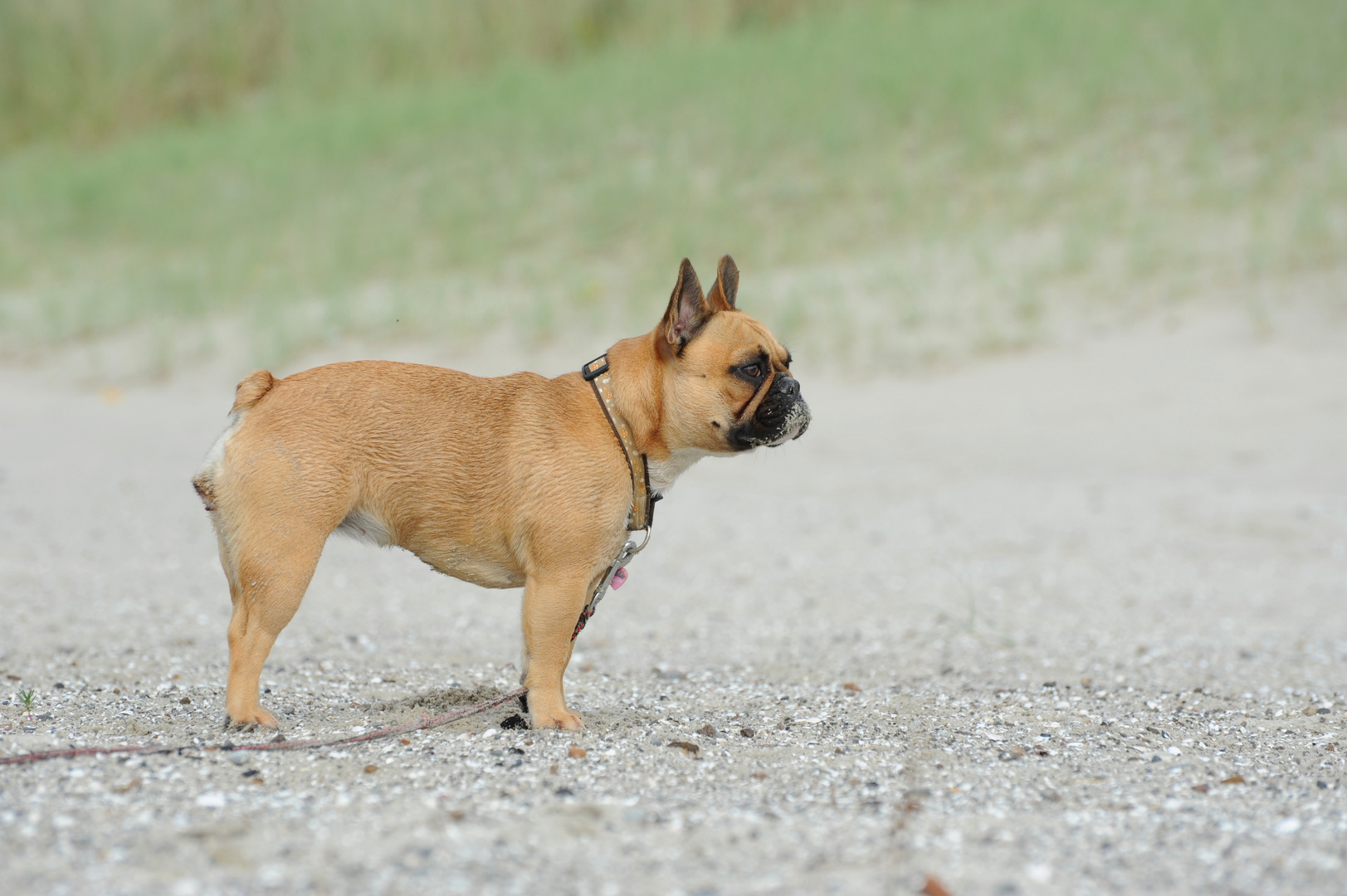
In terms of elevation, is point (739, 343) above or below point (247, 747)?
above

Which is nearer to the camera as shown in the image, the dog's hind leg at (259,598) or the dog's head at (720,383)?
the dog's hind leg at (259,598)

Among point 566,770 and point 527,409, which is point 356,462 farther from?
point 566,770

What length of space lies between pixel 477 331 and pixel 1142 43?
394 inches

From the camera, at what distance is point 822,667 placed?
6.04 metres

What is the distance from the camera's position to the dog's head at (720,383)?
4.04 metres

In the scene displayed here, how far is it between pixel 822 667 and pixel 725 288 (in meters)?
2.47

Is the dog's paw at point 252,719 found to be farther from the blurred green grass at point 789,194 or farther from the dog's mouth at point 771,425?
the blurred green grass at point 789,194

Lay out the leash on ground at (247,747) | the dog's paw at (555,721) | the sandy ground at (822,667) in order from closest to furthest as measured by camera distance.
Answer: the sandy ground at (822,667), the leash on ground at (247,747), the dog's paw at (555,721)

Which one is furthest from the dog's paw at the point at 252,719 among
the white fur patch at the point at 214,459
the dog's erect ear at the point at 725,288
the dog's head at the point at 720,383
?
the dog's erect ear at the point at 725,288

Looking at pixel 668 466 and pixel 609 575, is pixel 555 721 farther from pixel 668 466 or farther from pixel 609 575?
pixel 668 466

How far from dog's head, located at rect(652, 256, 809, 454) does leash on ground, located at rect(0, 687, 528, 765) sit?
3.73 feet

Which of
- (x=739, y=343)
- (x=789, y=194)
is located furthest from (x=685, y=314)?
(x=789, y=194)

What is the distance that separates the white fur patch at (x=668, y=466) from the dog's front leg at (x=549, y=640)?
17.0 inches

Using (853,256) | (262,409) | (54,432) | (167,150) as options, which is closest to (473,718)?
(262,409)
